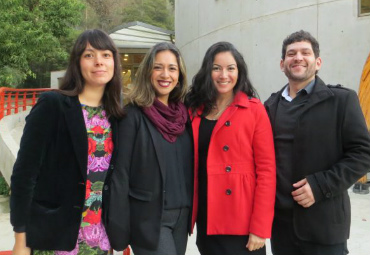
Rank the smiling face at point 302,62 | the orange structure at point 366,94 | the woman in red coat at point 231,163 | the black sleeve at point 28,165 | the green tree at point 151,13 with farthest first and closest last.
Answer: the green tree at point 151,13, the orange structure at point 366,94, the smiling face at point 302,62, the woman in red coat at point 231,163, the black sleeve at point 28,165

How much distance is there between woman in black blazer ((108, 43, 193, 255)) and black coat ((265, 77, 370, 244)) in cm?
75

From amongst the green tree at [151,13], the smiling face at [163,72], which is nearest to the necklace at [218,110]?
the smiling face at [163,72]

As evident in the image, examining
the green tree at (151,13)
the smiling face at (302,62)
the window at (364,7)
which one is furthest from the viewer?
the green tree at (151,13)

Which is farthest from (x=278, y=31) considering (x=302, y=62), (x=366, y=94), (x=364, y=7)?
(x=302, y=62)

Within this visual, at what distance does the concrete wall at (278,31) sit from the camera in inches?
259

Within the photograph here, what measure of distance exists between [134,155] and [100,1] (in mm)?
43646

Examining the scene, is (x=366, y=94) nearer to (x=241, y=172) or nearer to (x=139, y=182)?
(x=241, y=172)

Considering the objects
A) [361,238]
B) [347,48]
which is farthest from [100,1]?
[361,238]

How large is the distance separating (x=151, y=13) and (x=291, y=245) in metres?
44.9

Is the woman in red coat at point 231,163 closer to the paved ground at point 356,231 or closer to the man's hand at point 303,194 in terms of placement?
the man's hand at point 303,194

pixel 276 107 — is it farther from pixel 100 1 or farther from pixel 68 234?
pixel 100 1

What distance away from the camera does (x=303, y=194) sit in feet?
6.89

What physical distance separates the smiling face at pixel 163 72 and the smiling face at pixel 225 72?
309 mm

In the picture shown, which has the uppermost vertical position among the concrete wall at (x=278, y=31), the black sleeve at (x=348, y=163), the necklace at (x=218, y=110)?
the concrete wall at (x=278, y=31)
